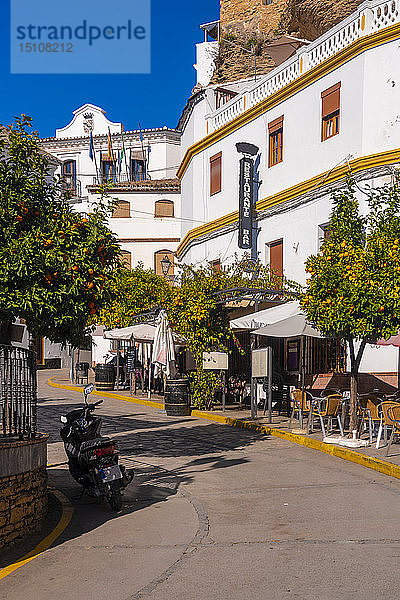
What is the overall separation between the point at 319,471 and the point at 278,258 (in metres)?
13.9

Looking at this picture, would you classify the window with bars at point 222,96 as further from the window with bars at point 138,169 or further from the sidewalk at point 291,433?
the window with bars at point 138,169

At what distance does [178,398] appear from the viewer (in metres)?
22.0

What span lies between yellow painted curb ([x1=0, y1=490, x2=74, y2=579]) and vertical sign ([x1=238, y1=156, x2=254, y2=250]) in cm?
1723

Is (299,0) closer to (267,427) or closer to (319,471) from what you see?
(267,427)

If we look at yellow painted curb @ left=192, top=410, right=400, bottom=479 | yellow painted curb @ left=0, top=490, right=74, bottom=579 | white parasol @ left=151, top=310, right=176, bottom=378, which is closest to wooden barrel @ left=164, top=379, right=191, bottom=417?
yellow painted curb @ left=192, top=410, right=400, bottom=479

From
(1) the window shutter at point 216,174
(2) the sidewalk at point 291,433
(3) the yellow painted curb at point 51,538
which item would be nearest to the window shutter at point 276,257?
(1) the window shutter at point 216,174

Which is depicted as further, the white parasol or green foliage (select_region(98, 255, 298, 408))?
the white parasol

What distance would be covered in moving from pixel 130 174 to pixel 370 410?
42.5 metres

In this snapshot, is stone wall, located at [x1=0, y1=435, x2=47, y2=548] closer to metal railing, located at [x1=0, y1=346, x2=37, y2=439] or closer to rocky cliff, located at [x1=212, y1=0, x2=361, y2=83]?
metal railing, located at [x1=0, y1=346, x2=37, y2=439]

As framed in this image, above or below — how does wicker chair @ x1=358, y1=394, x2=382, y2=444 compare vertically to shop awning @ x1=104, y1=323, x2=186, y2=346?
below

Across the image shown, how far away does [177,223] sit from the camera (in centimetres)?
4775

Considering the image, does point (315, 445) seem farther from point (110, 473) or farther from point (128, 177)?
point (128, 177)

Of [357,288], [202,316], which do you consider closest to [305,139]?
[202,316]

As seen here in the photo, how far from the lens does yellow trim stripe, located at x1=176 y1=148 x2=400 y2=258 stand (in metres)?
21.0
